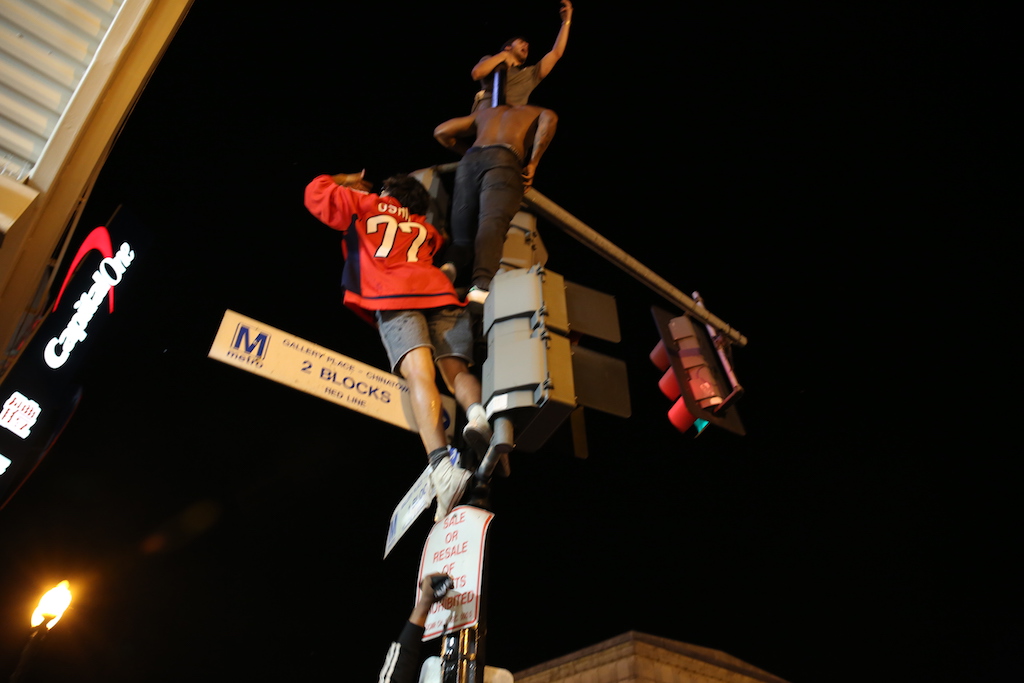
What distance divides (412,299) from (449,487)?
1.55 meters

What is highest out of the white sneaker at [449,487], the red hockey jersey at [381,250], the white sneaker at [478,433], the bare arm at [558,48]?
the bare arm at [558,48]

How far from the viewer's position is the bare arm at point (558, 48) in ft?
22.6

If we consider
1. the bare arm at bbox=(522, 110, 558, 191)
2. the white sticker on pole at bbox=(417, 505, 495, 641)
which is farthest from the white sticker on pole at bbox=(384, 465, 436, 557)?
the bare arm at bbox=(522, 110, 558, 191)

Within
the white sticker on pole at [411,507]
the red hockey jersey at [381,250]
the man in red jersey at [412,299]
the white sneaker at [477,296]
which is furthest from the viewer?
the red hockey jersey at [381,250]

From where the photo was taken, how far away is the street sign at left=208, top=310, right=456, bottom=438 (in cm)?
433

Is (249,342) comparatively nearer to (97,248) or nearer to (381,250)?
(381,250)

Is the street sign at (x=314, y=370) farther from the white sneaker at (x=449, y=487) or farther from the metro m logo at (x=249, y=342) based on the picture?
the white sneaker at (x=449, y=487)

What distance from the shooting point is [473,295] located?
4867 millimetres

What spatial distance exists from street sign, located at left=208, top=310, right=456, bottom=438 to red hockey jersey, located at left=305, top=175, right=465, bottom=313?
569mm

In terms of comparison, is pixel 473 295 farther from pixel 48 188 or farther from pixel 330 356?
pixel 48 188

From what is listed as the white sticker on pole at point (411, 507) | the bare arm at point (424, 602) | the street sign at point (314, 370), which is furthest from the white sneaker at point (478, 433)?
the bare arm at point (424, 602)

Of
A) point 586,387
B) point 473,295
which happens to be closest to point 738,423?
point 586,387

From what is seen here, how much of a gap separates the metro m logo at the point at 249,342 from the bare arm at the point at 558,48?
4055 millimetres

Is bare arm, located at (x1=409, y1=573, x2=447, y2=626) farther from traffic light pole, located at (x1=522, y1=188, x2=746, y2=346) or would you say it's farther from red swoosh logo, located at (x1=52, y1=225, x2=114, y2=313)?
red swoosh logo, located at (x1=52, y1=225, x2=114, y2=313)
